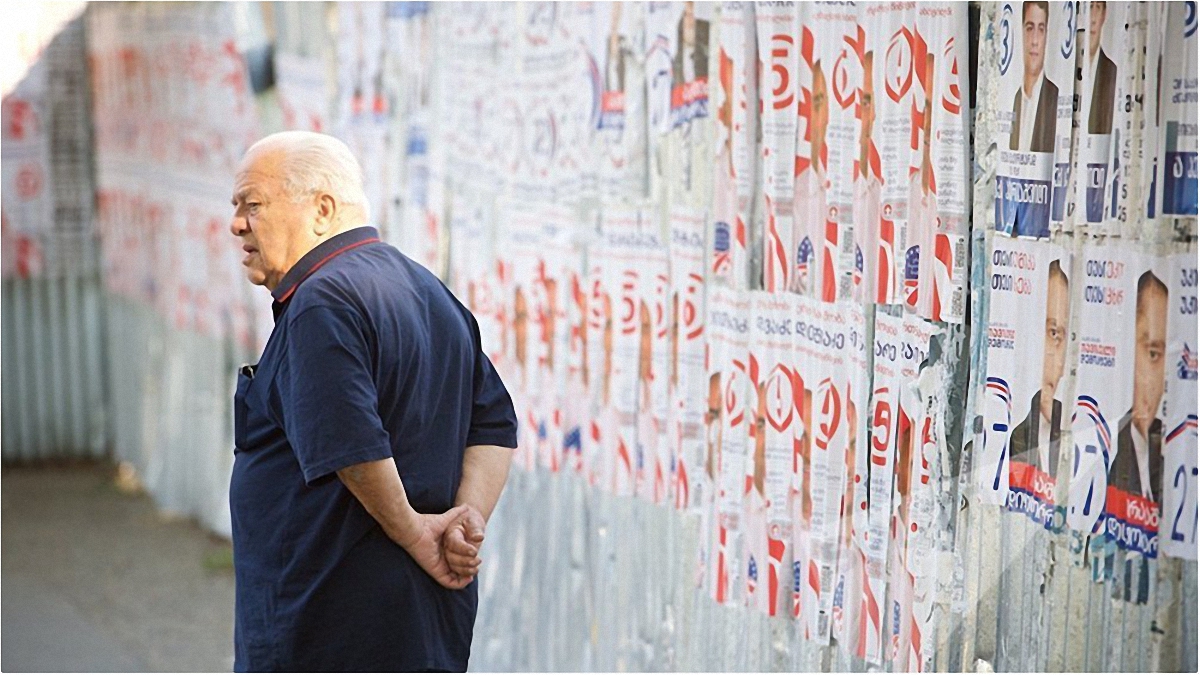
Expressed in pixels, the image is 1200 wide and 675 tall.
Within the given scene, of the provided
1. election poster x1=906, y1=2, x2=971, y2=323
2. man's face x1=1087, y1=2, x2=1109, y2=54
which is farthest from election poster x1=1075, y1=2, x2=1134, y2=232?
election poster x1=906, y1=2, x2=971, y2=323

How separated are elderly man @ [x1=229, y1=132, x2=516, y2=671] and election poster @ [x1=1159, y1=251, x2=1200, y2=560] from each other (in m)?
1.31

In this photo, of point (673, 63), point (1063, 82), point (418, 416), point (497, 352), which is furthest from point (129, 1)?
point (1063, 82)

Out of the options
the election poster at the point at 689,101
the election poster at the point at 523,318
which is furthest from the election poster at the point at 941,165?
the election poster at the point at 523,318

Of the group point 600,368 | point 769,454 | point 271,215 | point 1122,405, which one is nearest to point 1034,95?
point 1122,405

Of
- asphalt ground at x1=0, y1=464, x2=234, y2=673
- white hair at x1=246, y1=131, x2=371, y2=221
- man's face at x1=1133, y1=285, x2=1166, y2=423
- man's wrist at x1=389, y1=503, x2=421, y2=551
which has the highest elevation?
white hair at x1=246, y1=131, x2=371, y2=221

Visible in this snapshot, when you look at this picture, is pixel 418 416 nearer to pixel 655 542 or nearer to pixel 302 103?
pixel 655 542

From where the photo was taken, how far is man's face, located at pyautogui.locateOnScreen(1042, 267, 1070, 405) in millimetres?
2768

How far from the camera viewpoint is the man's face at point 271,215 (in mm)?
3176

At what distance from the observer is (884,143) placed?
10.5 ft

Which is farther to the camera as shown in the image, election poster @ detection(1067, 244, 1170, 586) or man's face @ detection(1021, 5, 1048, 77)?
man's face @ detection(1021, 5, 1048, 77)

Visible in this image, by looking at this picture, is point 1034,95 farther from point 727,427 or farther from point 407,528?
point 407,528

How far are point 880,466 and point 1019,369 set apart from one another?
0.47 metres

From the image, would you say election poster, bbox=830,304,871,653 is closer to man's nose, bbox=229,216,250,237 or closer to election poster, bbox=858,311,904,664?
election poster, bbox=858,311,904,664

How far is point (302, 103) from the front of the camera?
6.28 metres
